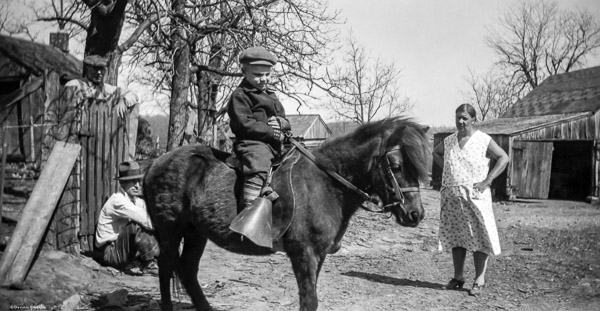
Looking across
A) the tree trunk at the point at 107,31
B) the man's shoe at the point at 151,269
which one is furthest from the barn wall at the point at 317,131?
the man's shoe at the point at 151,269

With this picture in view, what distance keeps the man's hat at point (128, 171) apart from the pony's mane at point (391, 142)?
113 inches

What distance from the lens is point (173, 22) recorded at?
10586 mm

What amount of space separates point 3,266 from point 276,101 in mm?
3343

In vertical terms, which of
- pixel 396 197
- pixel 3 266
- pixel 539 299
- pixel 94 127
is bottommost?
pixel 539 299

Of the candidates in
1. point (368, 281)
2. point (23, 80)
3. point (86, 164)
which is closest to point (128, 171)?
point (86, 164)

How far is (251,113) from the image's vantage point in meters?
4.29

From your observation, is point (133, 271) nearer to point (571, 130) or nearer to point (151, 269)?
point (151, 269)

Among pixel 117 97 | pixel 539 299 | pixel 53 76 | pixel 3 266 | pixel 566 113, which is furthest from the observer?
pixel 566 113

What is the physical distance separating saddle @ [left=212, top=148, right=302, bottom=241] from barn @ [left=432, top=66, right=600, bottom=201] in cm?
1763

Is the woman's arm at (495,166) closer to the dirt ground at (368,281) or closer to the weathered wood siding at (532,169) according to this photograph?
the dirt ground at (368,281)

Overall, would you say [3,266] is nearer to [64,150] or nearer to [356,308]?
[64,150]

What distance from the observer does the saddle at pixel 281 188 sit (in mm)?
4074

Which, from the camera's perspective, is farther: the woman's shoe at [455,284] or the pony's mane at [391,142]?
the woman's shoe at [455,284]

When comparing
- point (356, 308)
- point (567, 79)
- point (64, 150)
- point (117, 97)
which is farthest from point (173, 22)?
point (567, 79)
